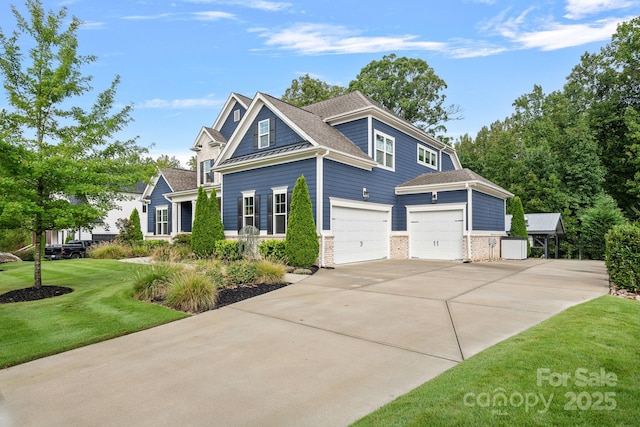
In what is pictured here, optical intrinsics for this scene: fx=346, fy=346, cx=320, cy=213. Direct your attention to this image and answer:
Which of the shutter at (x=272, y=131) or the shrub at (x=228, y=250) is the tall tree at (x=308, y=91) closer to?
the shutter at (x=272, y=131)

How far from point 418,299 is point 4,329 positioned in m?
7.78

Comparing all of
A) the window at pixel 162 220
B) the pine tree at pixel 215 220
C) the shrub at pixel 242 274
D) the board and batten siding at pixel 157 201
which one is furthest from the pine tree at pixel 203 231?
the window at pixel 162 220

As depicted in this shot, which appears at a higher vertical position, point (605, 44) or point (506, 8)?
point (605, 44)

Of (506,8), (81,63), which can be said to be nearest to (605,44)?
(506,8)

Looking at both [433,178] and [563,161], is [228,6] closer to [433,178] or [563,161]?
Result: [433,178]

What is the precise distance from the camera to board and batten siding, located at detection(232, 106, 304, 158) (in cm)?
1545

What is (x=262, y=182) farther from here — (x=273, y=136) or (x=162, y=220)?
(x=162, y=220)

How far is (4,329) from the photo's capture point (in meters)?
5.98

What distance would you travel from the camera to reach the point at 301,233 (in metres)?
12.9

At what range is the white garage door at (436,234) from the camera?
54.1 ft

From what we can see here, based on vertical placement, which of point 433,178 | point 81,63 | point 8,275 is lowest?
point 8,275

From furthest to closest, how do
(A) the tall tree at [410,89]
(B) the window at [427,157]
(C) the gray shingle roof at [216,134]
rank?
(A) the tall tree at [410,89] → (C) the gray shingle roof at [216,134] → (B) the window at [427,157]

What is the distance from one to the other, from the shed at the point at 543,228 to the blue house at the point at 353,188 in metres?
3.57

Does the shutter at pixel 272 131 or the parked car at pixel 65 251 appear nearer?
the shutter at pixel 272 131
